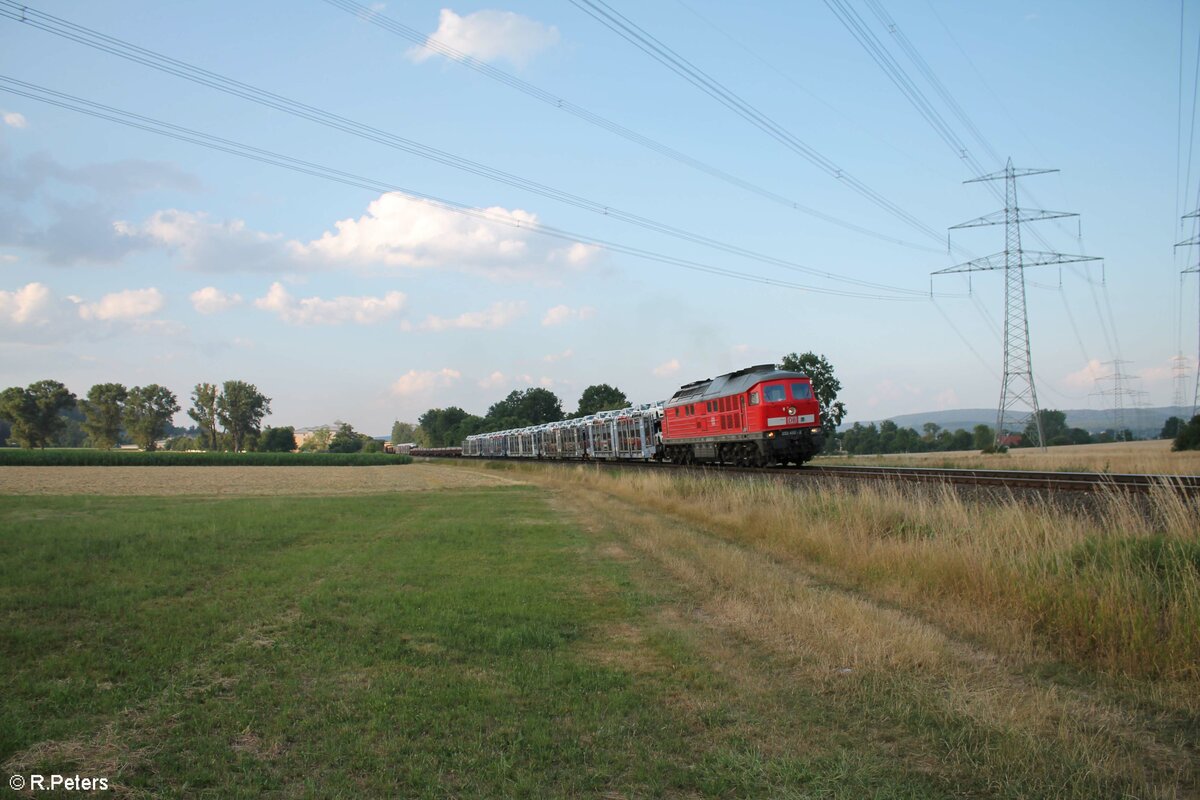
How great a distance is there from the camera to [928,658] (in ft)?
21.0

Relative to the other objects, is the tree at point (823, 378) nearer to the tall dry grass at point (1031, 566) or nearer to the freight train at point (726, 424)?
the freight train at point (726, 424)

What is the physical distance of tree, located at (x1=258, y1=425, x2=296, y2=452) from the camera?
368ft

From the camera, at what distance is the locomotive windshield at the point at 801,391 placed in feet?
88.0

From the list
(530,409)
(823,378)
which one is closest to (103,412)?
(530,409)

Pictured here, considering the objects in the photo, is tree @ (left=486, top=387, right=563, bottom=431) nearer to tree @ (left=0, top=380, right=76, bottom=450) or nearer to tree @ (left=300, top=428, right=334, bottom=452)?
tree @ (left=300, top=428, right=334, bottom=452)

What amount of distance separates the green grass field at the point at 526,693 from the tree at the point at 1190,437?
3631 centimetres

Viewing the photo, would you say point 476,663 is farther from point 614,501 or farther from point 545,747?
point 614,501

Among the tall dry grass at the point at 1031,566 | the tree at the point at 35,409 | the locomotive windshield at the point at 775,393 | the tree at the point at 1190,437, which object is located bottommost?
the tall dry grass at the point at 1031,566

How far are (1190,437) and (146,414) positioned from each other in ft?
375

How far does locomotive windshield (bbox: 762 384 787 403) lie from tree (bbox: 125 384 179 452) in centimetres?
10175

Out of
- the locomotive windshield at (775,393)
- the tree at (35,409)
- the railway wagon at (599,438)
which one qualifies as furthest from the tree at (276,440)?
the locomotive windshield at (775,393)

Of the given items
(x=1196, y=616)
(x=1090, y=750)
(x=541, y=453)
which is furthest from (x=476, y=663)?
(x=541, y=453)

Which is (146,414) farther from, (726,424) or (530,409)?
(726,424)

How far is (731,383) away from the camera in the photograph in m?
30.4
